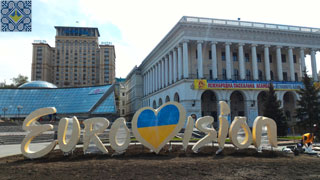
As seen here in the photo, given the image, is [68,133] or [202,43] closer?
[68,133]

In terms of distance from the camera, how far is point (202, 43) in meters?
42.1

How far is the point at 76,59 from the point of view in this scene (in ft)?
428

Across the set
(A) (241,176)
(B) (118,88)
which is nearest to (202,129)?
(A) (241,176)

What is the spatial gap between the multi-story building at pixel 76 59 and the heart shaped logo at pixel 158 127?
386 feet

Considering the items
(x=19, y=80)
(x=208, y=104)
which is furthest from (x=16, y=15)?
(x=19, y=80)

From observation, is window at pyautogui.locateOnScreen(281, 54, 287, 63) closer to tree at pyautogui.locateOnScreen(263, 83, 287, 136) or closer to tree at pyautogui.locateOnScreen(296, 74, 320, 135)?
tree at pyautogui.locateOnScreen(296, 74, 320, 135)

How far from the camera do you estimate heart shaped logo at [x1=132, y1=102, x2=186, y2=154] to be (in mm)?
14797

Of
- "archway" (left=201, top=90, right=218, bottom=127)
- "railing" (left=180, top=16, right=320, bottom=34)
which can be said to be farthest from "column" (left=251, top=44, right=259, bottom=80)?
"archway" (left=201, top=90, right=218, bottom=127)

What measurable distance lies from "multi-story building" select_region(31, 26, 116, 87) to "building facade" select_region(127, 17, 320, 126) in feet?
279

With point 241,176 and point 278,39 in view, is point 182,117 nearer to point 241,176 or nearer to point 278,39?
point 241,176

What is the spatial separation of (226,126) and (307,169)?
5.13 metres

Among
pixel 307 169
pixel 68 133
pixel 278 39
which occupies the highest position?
pixel 278 39

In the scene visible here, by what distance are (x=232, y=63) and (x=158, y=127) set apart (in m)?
34.5

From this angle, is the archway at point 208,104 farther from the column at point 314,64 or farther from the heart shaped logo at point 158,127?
the heart shaped logo at point 158,127
